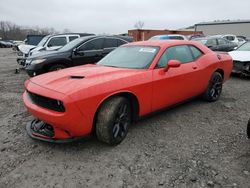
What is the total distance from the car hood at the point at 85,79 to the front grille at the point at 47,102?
151 mm

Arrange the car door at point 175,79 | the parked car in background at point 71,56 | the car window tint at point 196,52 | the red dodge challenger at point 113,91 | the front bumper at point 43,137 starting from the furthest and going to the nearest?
the parked car in background at point 71,56
the car window tint at point 196,52
the car door at point 175,79
the front bumper at point 43,137
the red dodge challenger at point 113,91

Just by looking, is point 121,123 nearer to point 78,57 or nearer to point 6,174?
point 6,174

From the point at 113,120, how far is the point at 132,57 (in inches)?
58.1

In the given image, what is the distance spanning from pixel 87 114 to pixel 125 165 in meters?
0.81

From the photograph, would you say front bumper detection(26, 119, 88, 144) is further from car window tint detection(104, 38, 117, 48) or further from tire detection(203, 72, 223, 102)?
car window tint detection(104, 38, 117, 48)

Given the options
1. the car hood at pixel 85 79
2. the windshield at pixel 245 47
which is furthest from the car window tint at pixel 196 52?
the windshield at pixel 245 47

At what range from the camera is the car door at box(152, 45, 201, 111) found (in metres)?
3.89

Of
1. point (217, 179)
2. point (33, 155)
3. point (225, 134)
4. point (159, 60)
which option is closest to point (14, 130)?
point (33, 155)

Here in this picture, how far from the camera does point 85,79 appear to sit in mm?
3291

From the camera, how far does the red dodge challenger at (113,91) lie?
298cm

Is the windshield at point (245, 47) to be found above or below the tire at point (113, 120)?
above

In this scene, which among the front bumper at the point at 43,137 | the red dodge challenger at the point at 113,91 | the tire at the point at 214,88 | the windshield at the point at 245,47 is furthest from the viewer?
the windshield at the point at 245,47

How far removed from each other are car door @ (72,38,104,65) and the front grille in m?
4.17

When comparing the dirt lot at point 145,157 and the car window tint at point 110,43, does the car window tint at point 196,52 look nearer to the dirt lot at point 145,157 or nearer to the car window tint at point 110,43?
the dirt lot at point 145,157
